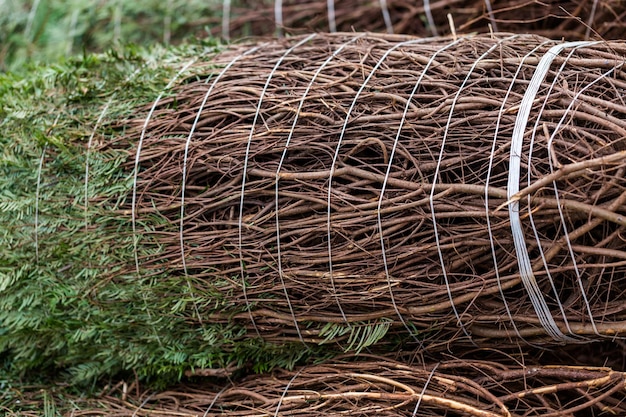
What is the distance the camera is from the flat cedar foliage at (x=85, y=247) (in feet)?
5.81

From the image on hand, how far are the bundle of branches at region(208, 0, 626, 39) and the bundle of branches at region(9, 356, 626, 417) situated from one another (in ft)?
4.11

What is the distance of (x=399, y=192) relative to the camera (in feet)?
4.98

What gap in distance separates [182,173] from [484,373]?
92cm

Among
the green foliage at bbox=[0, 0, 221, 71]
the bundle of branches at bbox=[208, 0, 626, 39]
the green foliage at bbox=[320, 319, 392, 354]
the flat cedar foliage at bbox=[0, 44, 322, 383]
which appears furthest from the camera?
the green foliage at bbox=[0, 0, 221, 71]

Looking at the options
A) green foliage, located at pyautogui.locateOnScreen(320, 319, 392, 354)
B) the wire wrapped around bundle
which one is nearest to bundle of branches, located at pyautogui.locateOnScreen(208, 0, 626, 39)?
the wire wrapped around bundle

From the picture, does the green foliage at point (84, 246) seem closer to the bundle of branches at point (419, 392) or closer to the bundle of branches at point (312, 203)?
the bundle of branches at point (312, 203)

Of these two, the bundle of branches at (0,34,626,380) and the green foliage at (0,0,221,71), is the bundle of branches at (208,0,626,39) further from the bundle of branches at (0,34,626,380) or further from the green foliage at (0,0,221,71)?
the bundle of branches at (0,34,626,380)

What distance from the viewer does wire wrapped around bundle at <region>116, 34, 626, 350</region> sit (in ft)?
4.59

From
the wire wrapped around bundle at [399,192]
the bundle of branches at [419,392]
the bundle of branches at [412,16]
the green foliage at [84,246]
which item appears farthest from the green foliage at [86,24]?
the bundle of branches at [419,392]

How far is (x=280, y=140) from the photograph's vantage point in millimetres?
1639

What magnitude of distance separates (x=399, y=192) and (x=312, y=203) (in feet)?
0.72

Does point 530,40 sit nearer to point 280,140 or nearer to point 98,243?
point 280,140

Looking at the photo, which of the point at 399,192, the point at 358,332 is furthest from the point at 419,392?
the point at 399,192

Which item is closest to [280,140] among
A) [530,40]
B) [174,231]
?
[174,231]
